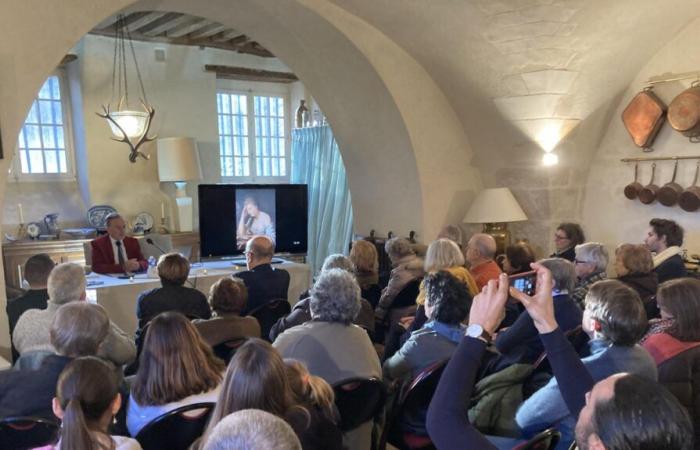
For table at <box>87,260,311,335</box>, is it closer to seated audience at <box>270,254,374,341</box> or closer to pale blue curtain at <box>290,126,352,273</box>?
seated audience at <box>270,254,374,341</box>

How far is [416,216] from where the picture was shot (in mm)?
4754

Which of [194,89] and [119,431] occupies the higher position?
[194,89]

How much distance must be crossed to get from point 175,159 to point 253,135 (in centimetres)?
162

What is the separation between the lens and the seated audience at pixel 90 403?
4.17ft

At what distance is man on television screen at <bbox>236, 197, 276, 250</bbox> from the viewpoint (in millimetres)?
4859

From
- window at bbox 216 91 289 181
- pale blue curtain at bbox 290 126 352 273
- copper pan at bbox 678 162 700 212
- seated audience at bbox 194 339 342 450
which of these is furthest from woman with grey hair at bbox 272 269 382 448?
window at bbox 216 91 289 181

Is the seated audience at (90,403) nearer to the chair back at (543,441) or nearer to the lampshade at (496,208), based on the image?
the chair back at (543,441)

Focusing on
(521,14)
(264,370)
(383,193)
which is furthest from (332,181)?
(264,370)

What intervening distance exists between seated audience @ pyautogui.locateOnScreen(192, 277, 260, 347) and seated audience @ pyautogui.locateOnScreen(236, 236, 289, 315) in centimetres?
58

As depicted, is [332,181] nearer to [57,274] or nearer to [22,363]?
[57,274]

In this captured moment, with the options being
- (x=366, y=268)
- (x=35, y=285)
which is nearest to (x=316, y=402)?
(x=366, y=268)

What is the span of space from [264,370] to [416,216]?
3479 mm

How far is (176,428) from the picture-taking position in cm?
162

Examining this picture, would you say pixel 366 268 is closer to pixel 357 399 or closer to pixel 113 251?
pixel 357 399
